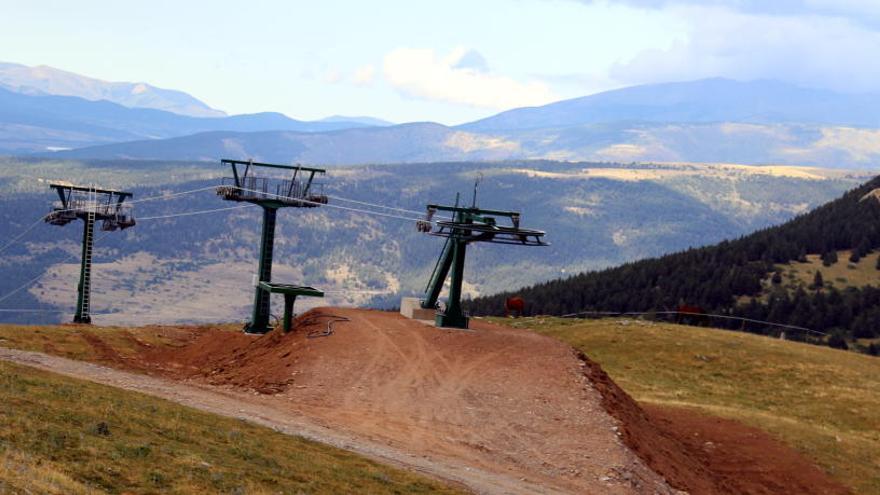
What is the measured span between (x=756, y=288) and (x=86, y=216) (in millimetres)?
89176

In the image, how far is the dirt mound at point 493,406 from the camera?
136 ft

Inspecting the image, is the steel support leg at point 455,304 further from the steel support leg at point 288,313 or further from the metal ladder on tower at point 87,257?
the metal ladder on tower at point 87,257

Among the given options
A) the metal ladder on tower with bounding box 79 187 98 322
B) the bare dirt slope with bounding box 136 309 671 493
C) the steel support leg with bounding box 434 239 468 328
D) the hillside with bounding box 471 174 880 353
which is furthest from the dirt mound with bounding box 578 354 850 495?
the hillside with bounding box 471 174 880 353

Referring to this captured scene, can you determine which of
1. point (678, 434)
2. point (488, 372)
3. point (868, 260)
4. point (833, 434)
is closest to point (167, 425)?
point (488, 372)

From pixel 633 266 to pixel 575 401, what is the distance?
134 metres

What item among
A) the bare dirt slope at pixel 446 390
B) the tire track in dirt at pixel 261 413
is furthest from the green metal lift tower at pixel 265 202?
the tire track in dirt at pixel 261 413

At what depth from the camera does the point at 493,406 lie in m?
45.9

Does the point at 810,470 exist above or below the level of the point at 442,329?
below

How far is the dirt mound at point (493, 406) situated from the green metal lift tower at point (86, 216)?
1833 centimetres

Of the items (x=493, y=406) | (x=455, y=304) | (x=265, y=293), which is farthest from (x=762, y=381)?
(x=265, y=293)

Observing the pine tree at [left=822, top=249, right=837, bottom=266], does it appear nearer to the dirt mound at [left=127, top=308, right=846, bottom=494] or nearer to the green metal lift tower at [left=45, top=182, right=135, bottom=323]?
the dirt mound at [left=127, top=308, right=846, bottom=494]

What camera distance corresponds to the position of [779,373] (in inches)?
2731

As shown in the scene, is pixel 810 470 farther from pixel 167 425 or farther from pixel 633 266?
pixel 633 266

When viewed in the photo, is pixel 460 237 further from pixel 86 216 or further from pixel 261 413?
pixel 86 216
